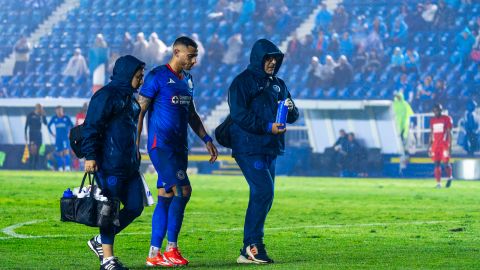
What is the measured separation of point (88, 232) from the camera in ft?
42.7

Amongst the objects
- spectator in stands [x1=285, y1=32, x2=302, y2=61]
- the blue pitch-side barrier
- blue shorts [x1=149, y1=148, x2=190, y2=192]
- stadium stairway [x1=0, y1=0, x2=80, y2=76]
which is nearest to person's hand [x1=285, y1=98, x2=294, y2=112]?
blue shorts [x1=149, y1=148, x2=190, y2=192]

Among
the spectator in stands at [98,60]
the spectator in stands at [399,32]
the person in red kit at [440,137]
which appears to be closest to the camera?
the person in red kit at [440,137]

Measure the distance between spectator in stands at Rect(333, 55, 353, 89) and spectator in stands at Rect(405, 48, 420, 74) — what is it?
1.67 meters

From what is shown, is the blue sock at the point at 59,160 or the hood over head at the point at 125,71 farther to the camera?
the blue sock at the point at 59,160

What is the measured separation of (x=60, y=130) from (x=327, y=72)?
26.3 feet

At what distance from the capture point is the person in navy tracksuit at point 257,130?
375 inches

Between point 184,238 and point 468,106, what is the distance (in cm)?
2214

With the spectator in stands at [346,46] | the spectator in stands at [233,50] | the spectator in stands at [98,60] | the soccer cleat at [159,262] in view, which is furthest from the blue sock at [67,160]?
the soccer cleat at [159,262]

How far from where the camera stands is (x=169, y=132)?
937 cm

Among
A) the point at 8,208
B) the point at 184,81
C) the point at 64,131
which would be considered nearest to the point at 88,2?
the point at 64,131

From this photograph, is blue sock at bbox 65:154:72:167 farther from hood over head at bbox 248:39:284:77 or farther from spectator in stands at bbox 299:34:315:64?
hood over head at bbox 248:39:284:77

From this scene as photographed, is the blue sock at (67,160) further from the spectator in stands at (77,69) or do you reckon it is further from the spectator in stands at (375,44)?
the spectator in stands at (375,44)

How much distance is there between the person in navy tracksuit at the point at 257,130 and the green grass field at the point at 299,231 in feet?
1.31

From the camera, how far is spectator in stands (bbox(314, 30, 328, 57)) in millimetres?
37812
